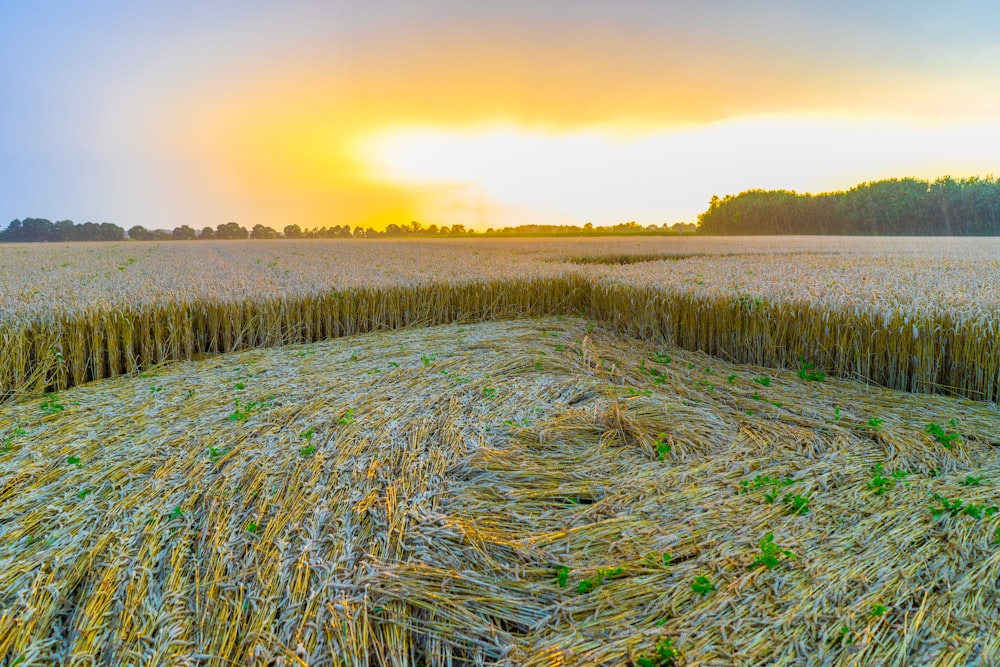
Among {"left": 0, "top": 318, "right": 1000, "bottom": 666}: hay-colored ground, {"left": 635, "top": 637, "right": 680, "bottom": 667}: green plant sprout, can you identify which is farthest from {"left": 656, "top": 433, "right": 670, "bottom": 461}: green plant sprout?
{"left": 635, "top": 637, "right": 680, "bottom": 667}: green plant sprout

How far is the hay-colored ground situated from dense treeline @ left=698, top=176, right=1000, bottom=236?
52805 millimetres

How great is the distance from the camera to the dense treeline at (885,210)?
139ft

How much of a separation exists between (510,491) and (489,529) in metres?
0.35

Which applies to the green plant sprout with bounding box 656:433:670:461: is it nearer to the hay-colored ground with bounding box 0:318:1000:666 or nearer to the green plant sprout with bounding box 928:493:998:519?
the hay-colored ground with bounding box 0:318:1000:666

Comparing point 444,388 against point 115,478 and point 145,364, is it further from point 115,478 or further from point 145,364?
point 145,364

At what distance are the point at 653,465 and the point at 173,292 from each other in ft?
20.4

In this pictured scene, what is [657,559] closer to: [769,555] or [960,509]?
[769,555]

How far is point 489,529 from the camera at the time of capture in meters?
2.57

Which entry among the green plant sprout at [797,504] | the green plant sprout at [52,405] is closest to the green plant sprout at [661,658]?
the green plant sprout at [797,504]

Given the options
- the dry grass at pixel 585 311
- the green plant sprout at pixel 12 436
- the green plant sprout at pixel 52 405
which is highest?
the dry grass at pixel 585 311

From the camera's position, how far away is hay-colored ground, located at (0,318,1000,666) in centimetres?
200

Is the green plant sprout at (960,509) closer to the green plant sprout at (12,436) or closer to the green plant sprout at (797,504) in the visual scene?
the green plant sprout at (797,504)

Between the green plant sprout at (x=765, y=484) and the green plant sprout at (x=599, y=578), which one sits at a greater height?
the green plant sprout at (x=765, y=484)

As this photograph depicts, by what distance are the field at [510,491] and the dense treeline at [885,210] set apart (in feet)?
164
